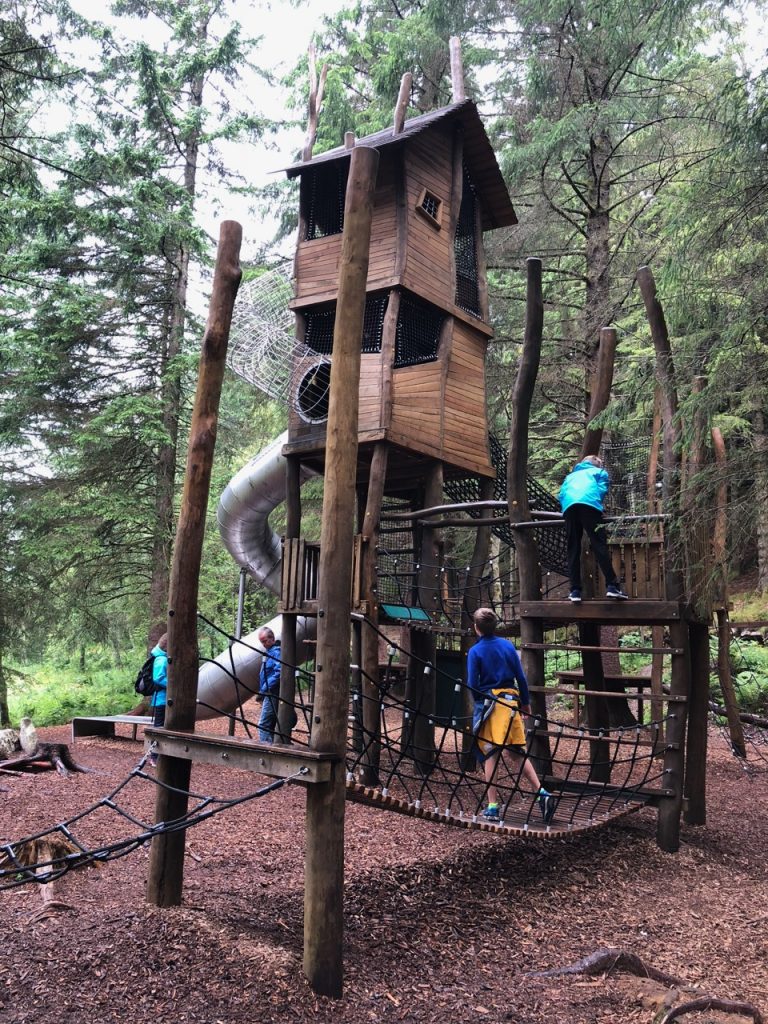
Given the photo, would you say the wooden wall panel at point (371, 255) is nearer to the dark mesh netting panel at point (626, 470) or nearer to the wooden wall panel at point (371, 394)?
the wooden wall panel at point (371, 394)

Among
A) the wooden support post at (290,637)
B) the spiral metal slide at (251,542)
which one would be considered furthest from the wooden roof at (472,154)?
the spiral metal slide at (251,542)

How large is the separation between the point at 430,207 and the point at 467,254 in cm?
123

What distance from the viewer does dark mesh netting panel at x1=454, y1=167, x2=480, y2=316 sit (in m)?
11.9

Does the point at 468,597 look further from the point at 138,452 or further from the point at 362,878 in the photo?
the point at 138,452

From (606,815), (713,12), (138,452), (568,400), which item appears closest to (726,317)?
(713,12)

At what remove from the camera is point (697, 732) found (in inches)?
295

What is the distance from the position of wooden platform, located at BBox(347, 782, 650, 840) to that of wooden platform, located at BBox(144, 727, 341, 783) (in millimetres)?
489

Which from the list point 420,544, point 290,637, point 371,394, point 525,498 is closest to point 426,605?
point 420,544

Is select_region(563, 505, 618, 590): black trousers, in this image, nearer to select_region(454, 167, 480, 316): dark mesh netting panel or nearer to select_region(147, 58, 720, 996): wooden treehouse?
select_region(147, 58, 720, 996): wooden treehouse

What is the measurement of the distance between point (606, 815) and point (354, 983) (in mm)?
2881

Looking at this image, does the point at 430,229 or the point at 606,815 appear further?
the point at 430,229

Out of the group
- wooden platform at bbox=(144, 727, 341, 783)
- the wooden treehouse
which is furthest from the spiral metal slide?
wooden platform at bbox=(144, 727, 341, 783)

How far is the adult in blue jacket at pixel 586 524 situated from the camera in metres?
6.83

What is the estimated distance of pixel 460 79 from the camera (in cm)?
1180
